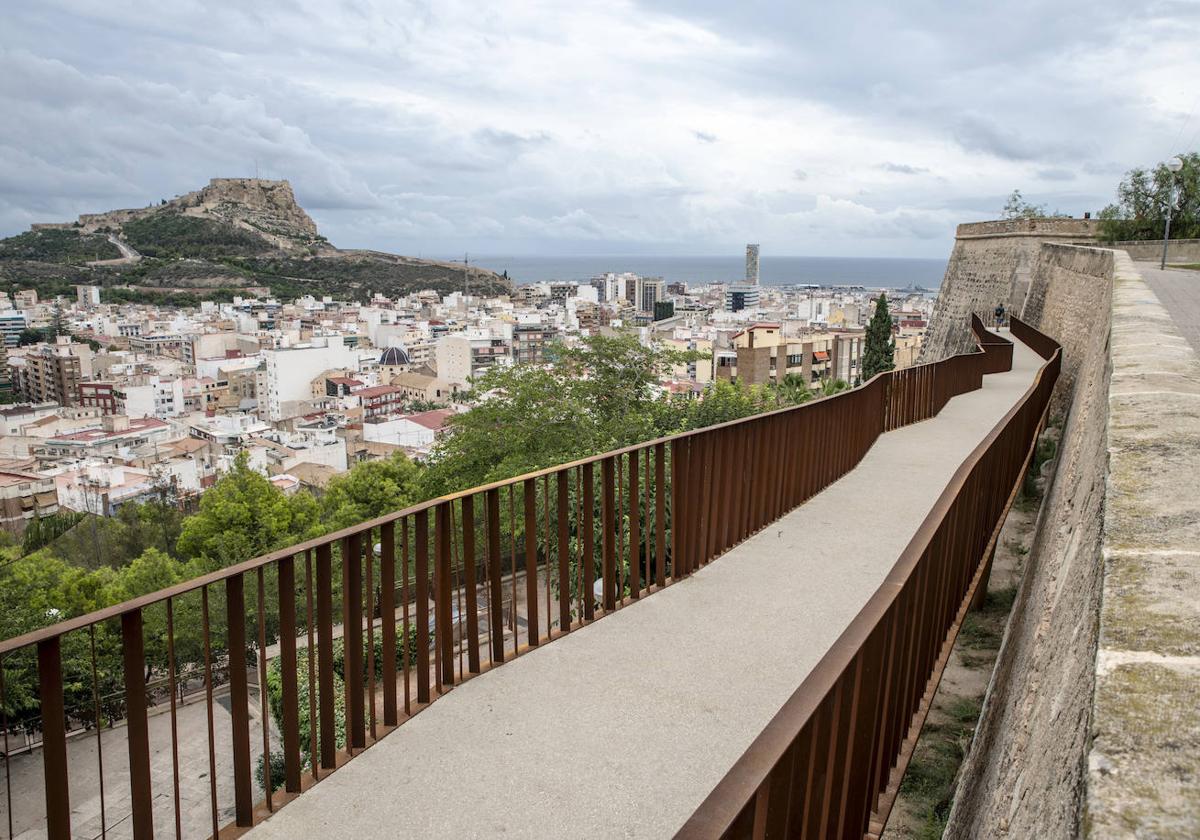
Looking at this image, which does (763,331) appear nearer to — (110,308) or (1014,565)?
(1014,565)

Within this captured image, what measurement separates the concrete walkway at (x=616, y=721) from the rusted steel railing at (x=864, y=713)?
0.73 metres

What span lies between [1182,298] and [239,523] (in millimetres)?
35124

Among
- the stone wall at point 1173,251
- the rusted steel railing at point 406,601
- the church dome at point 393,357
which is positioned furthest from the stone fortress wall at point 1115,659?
the church dome at point 393,357

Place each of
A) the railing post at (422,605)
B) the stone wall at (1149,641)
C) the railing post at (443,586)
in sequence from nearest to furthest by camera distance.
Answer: the stone wall at (1149,641)
the railing post at (422,605)
the railing post at (443,586)

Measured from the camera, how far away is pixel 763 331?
279 ft

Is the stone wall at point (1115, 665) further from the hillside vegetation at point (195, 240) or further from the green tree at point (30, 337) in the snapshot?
the hillside vegetation at point (195, 240)

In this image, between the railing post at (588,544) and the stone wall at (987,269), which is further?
the stone wall at (987,269)

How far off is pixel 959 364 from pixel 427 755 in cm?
1254

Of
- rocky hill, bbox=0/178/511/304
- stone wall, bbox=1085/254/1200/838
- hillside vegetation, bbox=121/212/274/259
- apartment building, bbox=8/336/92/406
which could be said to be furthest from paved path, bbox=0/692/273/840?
hillside vegetation, bbox=121/212/274/259

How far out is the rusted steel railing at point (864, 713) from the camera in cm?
129

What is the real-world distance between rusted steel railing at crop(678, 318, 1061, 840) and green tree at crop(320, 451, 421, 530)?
34.6m

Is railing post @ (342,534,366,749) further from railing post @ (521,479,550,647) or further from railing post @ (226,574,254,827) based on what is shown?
railing post @ (521,479,550,647)

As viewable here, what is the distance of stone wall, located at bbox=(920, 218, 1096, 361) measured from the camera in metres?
33.7

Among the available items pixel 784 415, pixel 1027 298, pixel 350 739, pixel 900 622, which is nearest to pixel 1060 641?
pixel 900 622
